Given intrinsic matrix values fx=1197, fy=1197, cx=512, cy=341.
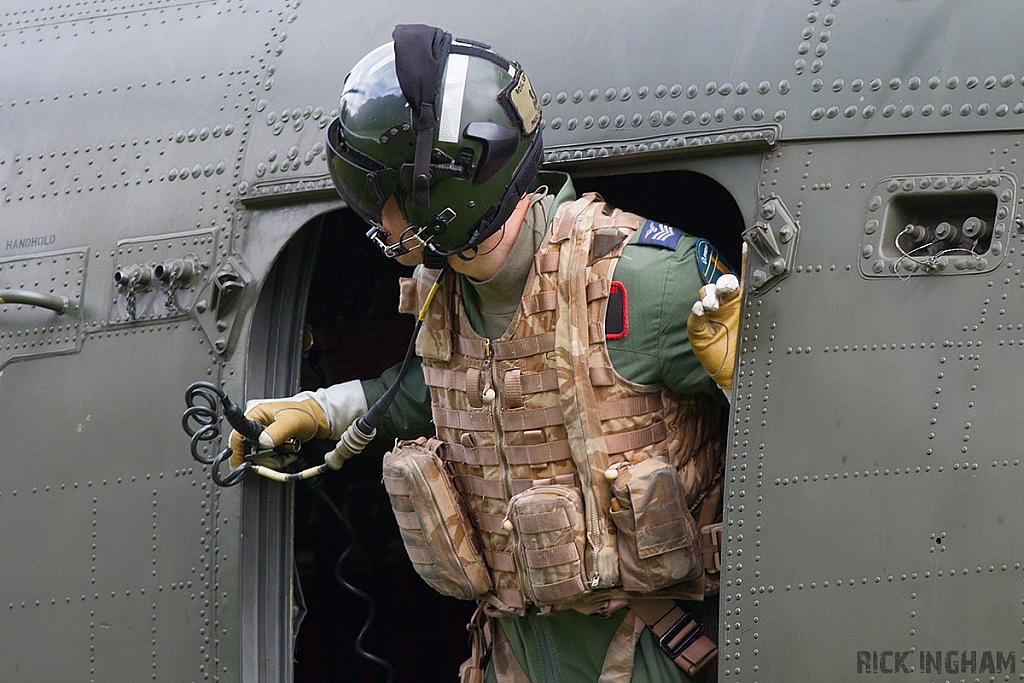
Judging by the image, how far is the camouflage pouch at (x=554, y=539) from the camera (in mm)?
3129

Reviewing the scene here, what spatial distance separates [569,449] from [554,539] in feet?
0.82

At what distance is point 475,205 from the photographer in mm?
3035

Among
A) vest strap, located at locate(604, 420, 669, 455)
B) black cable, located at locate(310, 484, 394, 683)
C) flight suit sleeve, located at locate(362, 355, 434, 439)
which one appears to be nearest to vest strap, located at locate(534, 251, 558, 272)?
vest strap, located at locate(604, 420, 669, 455)

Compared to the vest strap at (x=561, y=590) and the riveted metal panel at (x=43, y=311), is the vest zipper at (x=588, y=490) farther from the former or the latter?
the riveted metal panel at (x=43, y=311)

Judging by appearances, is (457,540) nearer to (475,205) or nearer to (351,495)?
(475,205)

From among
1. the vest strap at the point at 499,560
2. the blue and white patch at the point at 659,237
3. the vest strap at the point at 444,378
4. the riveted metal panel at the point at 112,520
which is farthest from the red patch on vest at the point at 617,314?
the riveted metal panel at the point at 112,520

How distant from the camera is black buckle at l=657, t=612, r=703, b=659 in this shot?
10.5ft

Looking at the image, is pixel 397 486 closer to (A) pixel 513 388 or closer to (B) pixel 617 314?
(A) pixel 513 388

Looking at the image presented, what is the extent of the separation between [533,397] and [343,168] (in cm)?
79

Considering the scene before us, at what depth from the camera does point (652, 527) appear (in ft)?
10.1

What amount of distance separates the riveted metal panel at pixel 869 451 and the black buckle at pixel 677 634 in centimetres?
23

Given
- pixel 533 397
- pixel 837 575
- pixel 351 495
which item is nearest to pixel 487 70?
pixel 533 397

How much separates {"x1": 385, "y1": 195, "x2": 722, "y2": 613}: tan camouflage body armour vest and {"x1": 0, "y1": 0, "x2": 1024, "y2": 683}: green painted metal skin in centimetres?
23

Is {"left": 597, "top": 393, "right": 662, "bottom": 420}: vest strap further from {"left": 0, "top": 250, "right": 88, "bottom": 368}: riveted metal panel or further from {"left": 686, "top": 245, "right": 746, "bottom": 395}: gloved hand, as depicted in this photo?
{"left": 0, "top": 250, "right": 88, "bottom": 368}: riveted metal panel
